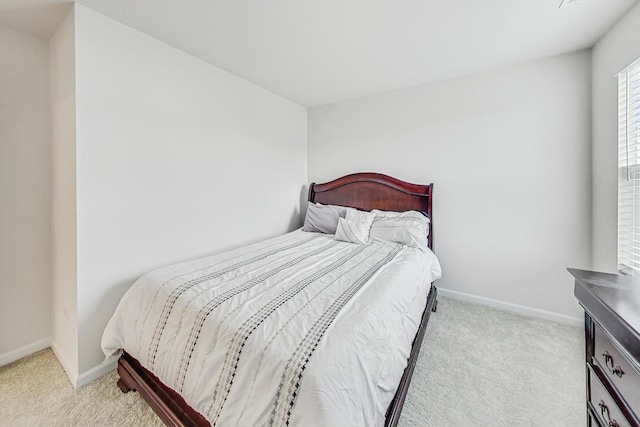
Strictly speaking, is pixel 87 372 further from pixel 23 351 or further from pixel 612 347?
pixel 612 347

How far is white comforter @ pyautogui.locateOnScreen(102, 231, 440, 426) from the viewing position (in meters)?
0.87

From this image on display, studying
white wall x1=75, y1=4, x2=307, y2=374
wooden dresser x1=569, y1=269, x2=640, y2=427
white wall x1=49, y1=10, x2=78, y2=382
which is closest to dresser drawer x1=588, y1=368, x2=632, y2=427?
wooden dresser x1=569, y1=269, x2=640, y2=427

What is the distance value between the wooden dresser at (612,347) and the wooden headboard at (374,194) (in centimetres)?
179

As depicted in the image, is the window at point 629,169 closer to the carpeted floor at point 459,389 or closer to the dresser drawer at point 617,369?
the carpeted floor at point 459,389

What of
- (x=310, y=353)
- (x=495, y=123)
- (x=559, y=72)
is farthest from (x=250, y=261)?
(x=559, y=72)

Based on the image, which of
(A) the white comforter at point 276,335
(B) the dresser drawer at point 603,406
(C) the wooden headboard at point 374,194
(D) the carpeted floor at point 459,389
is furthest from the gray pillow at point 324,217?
(B) the dresser drawer at point 603,406

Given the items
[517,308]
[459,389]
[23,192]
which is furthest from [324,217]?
[23,192]

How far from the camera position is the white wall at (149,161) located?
1.65m

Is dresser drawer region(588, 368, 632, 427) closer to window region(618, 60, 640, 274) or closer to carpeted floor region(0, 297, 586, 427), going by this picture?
carpeted floor region(0, 297, 586, 427)

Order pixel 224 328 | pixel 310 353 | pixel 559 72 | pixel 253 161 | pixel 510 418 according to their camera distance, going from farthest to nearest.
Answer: pixel 253 161
pixel 559 72
pixel 510 418
pixel 224 328
pixel 310 353

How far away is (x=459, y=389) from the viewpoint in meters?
1.57

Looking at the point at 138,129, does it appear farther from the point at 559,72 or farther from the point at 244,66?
the point at 559,72

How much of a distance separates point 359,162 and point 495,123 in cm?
148

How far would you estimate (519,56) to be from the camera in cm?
224
